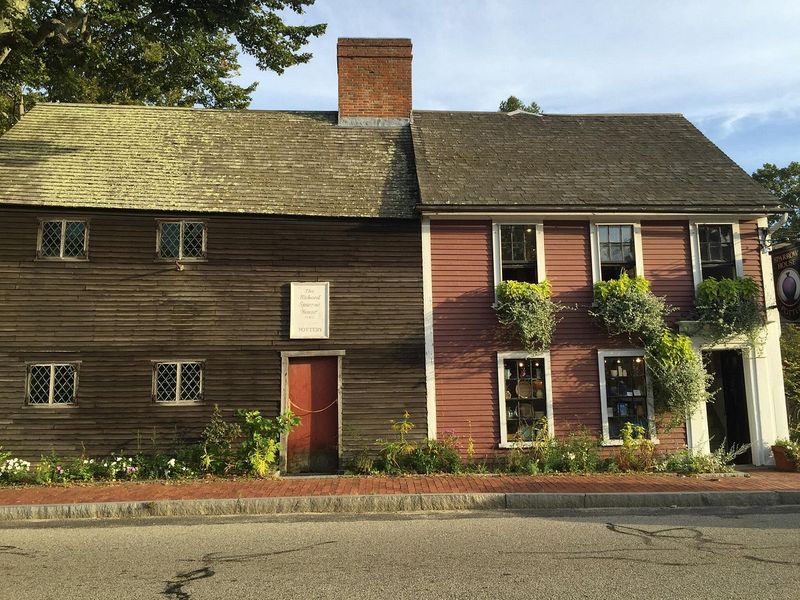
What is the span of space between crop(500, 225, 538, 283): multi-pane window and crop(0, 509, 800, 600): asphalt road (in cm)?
521

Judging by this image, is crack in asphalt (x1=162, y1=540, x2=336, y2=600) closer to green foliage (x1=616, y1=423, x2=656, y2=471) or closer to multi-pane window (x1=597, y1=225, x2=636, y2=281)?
green foliage (x1=616, y1=423, x2=656, y2=471)

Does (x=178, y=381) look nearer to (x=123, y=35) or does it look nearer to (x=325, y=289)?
(x=325, y=289)

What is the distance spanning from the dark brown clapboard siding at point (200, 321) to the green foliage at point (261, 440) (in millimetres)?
704

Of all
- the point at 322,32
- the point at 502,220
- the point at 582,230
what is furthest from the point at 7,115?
the point at 582,230

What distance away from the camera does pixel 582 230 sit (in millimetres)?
12016

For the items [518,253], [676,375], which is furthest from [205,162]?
[676,375]

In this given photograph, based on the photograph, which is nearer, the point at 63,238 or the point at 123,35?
the point at 63,238

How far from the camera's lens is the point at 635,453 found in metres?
10.9

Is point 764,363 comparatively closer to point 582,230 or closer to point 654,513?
point 582,230

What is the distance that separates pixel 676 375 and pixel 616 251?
9.11ft

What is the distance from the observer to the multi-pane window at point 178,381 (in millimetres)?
10898

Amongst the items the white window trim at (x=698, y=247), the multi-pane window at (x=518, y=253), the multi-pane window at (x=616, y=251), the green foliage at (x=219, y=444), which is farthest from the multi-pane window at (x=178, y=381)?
the white window trim at (x=698, y=247)

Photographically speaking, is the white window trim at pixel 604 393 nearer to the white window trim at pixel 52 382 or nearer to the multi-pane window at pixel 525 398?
the multi-pane window at pixel 525 398

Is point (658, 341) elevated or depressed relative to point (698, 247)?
depressed
